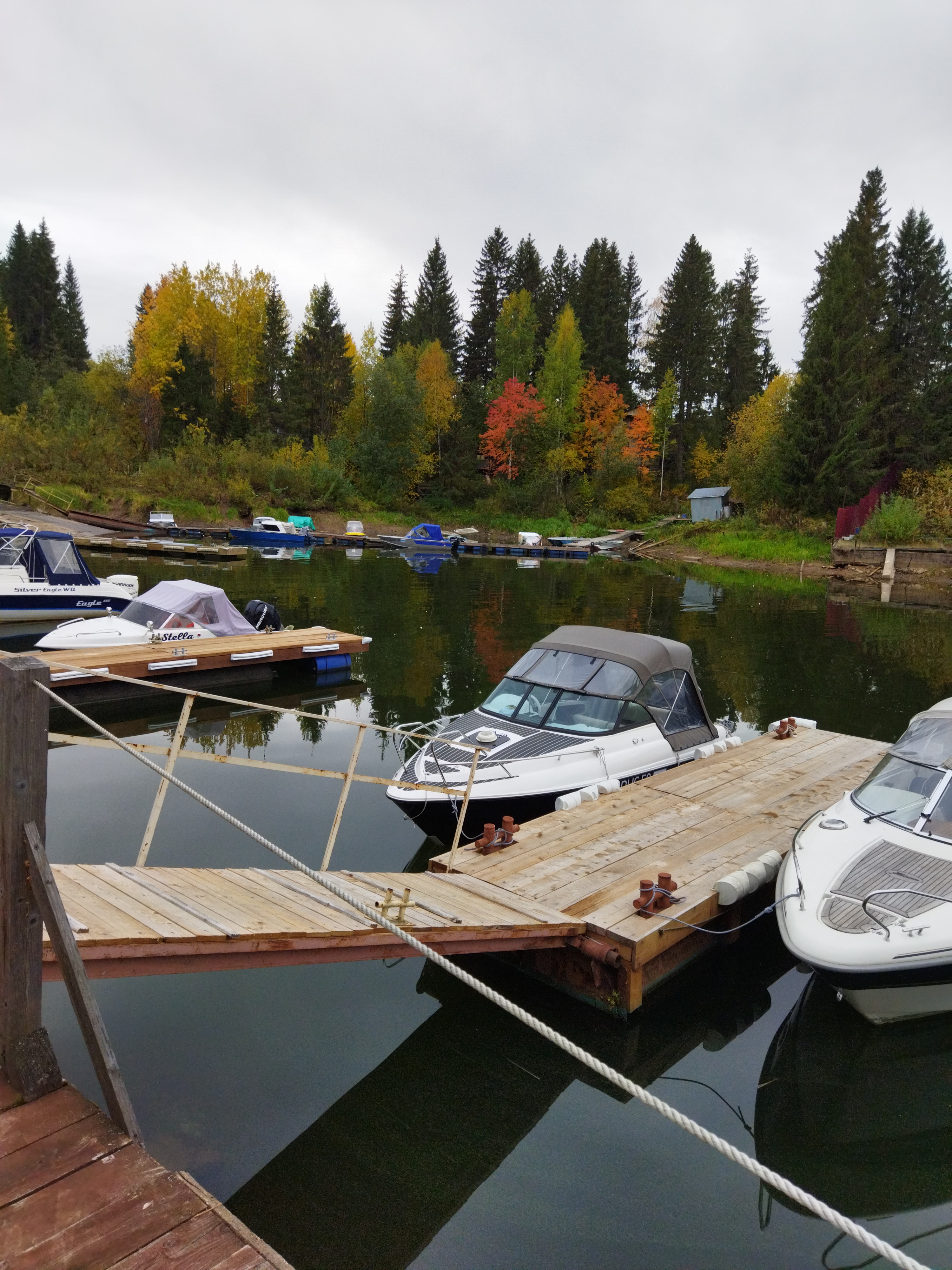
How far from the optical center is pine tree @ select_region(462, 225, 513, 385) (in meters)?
77.2

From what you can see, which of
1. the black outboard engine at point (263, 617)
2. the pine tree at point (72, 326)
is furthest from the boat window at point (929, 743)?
the pine tree at point (72, 326)

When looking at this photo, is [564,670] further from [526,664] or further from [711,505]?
[711,505]

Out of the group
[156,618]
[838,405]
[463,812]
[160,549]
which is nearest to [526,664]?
[463,812]

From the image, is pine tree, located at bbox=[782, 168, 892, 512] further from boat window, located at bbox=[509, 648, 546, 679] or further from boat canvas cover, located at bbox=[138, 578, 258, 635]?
boat window, located at bbox=[509, 648, 546, 679]

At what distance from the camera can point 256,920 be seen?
15.8ft

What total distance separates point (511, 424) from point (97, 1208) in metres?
66.9

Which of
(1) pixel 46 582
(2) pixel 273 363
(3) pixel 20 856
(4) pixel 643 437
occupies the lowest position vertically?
(1) pixel 46 582

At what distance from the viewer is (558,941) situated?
6.21 metres

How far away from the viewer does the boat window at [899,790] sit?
698cm

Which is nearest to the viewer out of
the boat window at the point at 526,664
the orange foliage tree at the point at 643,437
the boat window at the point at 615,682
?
the boat window at the point at 615,682

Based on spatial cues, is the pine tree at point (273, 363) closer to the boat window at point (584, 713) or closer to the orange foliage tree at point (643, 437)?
the orange foliage tree at point (643, 437)

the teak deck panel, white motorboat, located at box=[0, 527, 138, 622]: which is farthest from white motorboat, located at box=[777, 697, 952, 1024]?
white motorboat, located at box=[0, 527, 138, 622]

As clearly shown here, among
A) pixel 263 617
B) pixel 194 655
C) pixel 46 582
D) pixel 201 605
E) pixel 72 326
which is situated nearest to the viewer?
pixel 194 655

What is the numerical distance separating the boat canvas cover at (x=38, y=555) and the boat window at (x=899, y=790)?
741 inches
